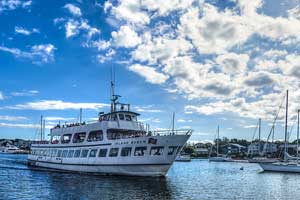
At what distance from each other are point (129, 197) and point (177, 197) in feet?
15.2

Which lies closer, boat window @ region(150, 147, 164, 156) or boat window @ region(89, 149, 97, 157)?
boat window @ region(150, 147, 164, 156)

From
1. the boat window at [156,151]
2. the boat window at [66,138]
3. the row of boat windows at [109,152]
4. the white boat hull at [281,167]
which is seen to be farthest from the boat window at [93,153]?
the white boat hull at [281,167]

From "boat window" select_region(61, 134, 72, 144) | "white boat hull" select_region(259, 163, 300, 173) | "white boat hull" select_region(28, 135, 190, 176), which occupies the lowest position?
"white boat hull" select_region(259, 163, 300, 173)

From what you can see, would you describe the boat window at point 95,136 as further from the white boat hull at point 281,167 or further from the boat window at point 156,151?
the white boat hull at point 281,167

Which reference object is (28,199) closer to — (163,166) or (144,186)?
(144,186)

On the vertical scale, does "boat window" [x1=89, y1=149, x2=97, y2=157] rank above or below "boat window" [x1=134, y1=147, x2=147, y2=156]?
below

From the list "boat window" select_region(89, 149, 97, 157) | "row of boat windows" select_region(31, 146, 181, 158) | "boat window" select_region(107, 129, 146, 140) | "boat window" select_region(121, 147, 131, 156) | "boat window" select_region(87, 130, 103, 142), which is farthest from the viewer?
"boat window" select_region(87, 130, 103, 142)

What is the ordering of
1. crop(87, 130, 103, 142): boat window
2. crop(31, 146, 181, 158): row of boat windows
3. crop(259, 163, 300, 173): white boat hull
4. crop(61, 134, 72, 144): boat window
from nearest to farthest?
crop(31, 146, 181, 158): row of boat windows < crop(87, 130, 103, 142): boat window < crop(61, 134, 72, 144): boat window < crop(259, 163, 300, 173): white boat hull

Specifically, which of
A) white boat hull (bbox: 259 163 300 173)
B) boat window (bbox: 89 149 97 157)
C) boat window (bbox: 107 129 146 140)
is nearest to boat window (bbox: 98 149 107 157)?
boat window (bbox: 89 149 97 157)

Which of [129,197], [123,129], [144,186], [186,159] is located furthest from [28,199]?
[186,159]

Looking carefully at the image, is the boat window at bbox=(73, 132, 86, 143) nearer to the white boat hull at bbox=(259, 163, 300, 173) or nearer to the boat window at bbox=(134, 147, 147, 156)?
the boat window at bbox=(134, 147, 147, 156)

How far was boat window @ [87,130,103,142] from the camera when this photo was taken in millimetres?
51938

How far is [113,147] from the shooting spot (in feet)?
157

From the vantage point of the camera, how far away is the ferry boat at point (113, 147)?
44562 mm
